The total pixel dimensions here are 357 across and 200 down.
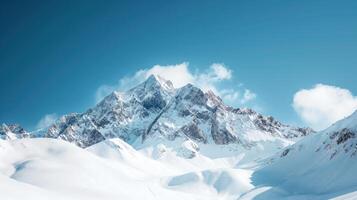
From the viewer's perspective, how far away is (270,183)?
163125 mm

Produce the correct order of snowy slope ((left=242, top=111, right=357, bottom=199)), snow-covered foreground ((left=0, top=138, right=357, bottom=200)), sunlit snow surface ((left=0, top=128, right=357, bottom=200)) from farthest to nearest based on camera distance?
snow-covered foreground ((left=0, top=138, right=357, bottom=200)) < snowy slope ((left=242, top=111, right=357, bottom=199)) < sunlit snow surface ((left=0, top=128, right=357, bottom=200))

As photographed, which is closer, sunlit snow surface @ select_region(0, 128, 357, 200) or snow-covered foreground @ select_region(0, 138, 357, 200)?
sunlit snow surface @ select_region(0, 128, 357, 200)

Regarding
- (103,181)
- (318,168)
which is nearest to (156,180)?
(103,181)

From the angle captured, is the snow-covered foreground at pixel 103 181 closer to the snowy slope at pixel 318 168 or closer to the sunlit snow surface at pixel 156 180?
the sunlit snow surface at pixel 156 180

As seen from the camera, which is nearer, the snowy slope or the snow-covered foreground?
the snowy slope

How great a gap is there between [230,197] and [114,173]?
149 ft

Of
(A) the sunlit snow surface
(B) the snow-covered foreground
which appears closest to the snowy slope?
(A) the sunlit snow surface

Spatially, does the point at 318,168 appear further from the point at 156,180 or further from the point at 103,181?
the point at 156,180

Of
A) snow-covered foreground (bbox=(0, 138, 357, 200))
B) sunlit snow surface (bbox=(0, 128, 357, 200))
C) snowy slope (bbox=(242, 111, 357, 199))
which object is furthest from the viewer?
snow-covered foreground (bbox=(0, 138, 357, 200))

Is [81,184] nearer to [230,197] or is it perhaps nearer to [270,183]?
[230,197]

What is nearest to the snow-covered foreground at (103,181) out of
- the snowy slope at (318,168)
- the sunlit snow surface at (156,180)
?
the sunlit snow surface at (156,180)

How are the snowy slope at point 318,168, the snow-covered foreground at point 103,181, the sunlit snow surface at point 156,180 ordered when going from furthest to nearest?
the snow-covered foreground at point 103,181 < the snowy slope at point 318,168 < the sunlit snow surface at point 156,180

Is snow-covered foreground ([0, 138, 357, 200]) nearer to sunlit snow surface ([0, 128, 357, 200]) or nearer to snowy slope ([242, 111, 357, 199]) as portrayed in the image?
sunlit snow surface ([0, 128, 357, 200])

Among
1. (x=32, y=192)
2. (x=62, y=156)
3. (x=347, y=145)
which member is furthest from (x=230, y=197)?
(x=32, y=192)
